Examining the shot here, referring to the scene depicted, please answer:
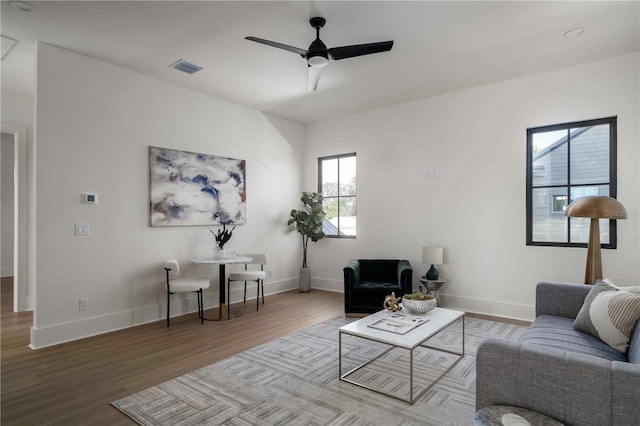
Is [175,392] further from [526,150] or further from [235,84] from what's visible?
[526,150]

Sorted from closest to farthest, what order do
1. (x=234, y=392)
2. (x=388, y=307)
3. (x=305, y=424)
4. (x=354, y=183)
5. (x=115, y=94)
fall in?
(x=305, y=424)
(x=234, y=392)
(x=388, y=307)
(x=115, y=94)
(x=354, y=183)

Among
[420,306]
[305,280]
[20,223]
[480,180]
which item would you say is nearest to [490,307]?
[480,180]

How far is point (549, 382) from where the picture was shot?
5.60ft

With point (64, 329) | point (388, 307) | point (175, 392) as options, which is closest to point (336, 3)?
point (388, 307)

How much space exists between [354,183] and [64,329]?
4.55 m

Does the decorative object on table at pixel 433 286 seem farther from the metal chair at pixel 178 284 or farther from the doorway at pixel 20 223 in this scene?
the doorway at pixel 20 223

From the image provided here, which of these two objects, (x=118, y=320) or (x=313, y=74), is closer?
(x=313, y=74)

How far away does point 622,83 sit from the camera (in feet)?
13.4

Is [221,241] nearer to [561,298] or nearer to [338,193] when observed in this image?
[338,193]

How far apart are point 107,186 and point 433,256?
4.23 metres

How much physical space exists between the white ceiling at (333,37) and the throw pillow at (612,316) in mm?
2406

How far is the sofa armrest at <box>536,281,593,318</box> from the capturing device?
9.74 ft

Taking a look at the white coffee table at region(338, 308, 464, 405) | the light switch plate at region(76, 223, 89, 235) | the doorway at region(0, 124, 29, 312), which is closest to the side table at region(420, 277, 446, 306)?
the white coffee table at region(338, 308, 464, 405)

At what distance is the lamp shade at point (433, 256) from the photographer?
195 inches
